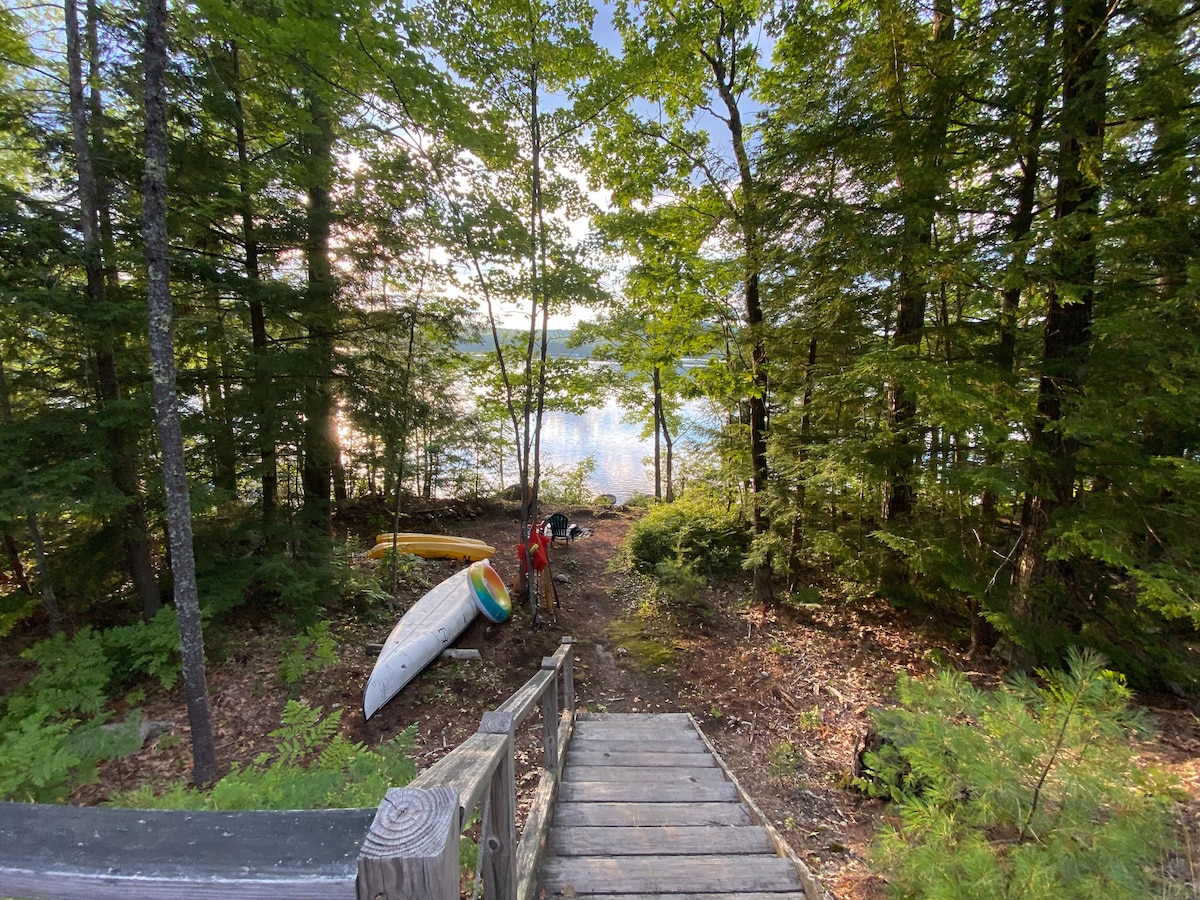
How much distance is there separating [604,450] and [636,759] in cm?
2526

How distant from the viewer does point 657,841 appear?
8.46 feet

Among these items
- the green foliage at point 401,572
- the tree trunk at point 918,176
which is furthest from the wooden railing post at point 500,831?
the green foliage at point 401,572

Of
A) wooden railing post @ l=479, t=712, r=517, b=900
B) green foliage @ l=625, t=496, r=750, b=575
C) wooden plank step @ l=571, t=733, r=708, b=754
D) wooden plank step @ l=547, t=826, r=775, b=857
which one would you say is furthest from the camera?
green foliage @ l=625, t=496, r=750, b=575

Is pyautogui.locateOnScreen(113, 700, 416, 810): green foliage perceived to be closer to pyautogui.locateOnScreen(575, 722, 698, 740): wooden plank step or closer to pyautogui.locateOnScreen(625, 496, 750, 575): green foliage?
pyautogui.locateOnScreen(575, 722, 698, 740): wooden plank step

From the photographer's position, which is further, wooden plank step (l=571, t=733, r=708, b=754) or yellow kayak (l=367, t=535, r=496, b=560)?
yellow kayak (l=367, t=535, r=496, b=560)

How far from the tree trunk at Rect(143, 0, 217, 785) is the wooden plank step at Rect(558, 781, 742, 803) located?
3.08 m

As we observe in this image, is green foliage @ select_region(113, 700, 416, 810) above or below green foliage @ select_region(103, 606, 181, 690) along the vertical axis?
above

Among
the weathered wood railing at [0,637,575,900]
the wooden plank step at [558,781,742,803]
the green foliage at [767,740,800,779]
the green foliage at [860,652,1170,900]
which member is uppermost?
the weathered wood railing at [0,637,575,900]

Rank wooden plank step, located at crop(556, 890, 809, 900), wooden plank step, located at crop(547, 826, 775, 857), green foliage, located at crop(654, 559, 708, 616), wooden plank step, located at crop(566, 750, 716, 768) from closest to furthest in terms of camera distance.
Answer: wooden plank step, located at crop(556, 890, 809, 900) < wooden plank step, located at crop(547, 826, 775, 857) < wooden plank step, located at crop(566, 750, 716, 768) < green foliage, located at crop(654, 559, 708, 616)

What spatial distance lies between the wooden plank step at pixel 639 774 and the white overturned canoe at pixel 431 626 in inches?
104

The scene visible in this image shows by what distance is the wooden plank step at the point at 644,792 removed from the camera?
118 inches

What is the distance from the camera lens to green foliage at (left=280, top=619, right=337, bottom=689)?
5203 millimetres

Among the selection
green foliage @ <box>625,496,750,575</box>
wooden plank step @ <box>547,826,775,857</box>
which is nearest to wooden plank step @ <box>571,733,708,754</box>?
wooden plank step @ <box>547,826,775,857</box>

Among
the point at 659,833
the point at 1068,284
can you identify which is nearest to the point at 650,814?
the point at 659,833
